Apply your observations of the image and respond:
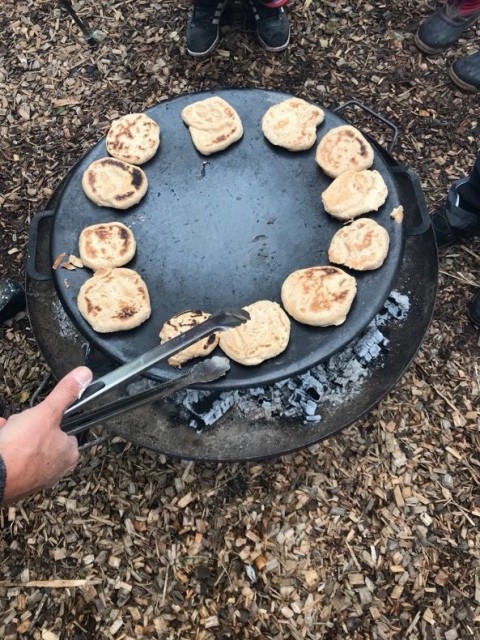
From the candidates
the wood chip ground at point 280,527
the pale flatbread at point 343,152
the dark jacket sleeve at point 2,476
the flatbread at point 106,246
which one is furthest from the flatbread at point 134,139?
the dark jacket sleeve at point 2,476

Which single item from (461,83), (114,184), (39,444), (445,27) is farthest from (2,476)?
(445,27)

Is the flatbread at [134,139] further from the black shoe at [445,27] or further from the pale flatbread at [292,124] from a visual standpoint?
the black shoe at [445,27]

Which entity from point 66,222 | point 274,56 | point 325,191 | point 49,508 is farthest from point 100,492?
point 274,56

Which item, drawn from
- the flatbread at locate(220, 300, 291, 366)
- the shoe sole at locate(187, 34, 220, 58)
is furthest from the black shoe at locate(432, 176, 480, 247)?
the shoe sole at locate(187, 34, 220, 58)

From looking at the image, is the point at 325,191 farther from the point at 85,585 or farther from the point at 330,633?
the point at 85,585

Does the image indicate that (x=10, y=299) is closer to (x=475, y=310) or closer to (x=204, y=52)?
(x=204, y=52)

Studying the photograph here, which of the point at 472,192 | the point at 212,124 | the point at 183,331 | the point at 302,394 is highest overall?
the point at 212,124
